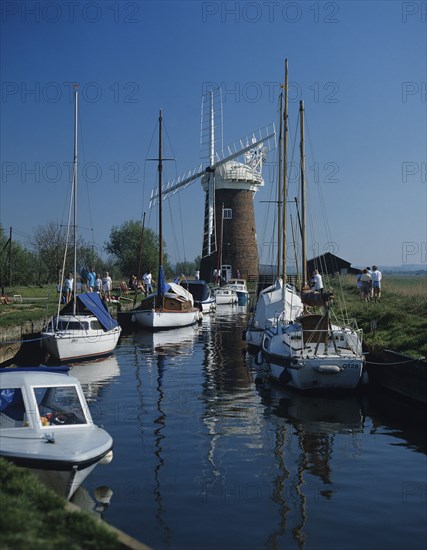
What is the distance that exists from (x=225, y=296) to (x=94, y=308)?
40.9 meters

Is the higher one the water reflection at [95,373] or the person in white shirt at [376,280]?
the person in white shirt at [376,280]

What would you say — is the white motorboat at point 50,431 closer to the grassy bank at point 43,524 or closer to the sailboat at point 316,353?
the grassy bank at point 43,524

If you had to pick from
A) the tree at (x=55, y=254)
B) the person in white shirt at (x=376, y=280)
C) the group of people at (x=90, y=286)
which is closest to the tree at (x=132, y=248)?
the tree at (x=55, y=254)

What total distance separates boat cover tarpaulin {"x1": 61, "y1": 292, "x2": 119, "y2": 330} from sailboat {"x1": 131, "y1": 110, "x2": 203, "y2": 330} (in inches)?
428

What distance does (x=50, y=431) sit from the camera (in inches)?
476

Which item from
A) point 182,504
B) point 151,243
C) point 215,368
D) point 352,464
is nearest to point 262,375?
point 215,368

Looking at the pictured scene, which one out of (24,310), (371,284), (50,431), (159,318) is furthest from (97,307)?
(50,431)

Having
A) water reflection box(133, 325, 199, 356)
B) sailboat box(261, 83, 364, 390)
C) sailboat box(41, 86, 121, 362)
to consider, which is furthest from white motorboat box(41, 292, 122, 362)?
sailboat box(261, 83, 364, 390)

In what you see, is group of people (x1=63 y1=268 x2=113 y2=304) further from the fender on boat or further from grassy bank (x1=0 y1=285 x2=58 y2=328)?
the fender on boat

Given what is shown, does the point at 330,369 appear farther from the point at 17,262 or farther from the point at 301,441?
the point at 17,262

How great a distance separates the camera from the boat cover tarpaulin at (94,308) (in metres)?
30.3

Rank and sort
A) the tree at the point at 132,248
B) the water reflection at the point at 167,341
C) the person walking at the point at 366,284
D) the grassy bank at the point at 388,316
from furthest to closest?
the tree at the point at 132,248 → the person walking at the point at 366,284 → the water reflection at the point at 167,341 → the grassy bank at the point at 388,316

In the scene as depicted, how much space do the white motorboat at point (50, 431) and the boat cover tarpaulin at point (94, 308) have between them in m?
16.9

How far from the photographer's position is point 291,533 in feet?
35.0
